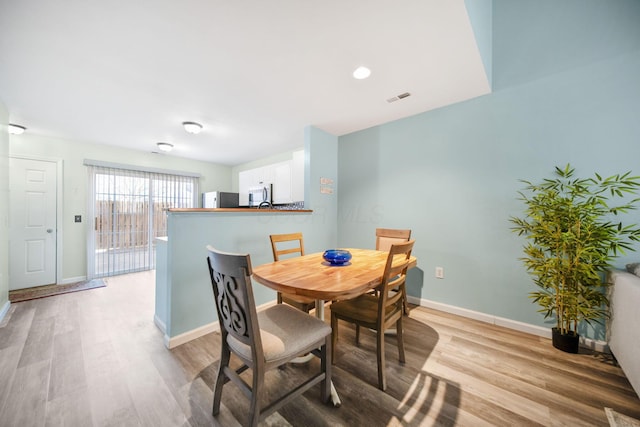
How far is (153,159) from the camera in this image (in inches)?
175

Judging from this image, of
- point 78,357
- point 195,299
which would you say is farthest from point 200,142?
point 78,357

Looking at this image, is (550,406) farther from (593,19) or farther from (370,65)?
(593,19)

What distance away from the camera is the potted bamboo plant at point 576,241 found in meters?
1.68

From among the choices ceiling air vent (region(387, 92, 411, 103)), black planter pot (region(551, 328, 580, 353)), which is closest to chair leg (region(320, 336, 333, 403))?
black planter pot (region(551, 328, 580, 353))

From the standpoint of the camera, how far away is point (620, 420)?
4.00 ft

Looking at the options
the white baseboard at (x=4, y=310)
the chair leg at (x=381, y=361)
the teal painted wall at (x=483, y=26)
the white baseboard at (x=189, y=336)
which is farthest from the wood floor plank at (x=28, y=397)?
the teal painted wall at (x=483, y=26)

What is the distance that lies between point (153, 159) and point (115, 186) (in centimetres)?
80

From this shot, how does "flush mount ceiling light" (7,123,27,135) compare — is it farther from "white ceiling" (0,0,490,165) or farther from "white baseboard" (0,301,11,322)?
"white baseboard" (0,301,11,322)

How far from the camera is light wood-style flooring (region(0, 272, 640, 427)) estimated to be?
1251 millimetres

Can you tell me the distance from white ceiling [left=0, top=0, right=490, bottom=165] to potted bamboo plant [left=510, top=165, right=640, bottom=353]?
1251mm

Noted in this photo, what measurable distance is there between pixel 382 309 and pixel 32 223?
5.06 meters

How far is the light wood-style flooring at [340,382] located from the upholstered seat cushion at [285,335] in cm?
45

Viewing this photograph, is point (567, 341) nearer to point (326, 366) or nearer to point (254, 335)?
point (326, 366)

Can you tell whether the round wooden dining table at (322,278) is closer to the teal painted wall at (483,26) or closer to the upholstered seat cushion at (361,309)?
the upholstered seat cushion at (361,309)
